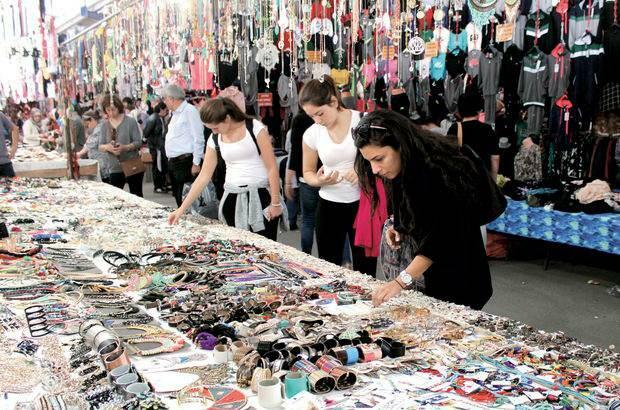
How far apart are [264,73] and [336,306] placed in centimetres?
606

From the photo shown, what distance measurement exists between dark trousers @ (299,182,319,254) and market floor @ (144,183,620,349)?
1292 millimetres

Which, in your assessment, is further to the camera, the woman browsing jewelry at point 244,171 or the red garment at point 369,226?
the woman browsing jewelry at point 244,171

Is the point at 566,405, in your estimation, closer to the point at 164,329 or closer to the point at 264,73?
the point at 164,329

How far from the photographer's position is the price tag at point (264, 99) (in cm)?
776

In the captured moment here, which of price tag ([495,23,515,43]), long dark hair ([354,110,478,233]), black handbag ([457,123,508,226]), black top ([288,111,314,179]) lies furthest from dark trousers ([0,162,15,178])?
black handbag ([457,123,508,226])

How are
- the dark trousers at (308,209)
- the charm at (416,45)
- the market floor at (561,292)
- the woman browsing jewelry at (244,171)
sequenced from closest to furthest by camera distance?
the woman browsing jewelry at (244,171), the market floor at (561,292), the dark trousers at (308,209), the charm at (416,45)

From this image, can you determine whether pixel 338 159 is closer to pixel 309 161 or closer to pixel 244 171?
pixel 309 161

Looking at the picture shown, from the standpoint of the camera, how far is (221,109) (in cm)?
328

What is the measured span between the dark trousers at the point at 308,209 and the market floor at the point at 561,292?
1.29m

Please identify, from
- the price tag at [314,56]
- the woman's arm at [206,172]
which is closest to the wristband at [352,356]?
the woman's arm at [206,172]

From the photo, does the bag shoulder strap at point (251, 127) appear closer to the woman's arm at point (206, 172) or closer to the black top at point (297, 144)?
the woman's arm at point (206, 172)

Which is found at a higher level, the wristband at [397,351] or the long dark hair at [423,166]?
the long dark hair at [423,166]

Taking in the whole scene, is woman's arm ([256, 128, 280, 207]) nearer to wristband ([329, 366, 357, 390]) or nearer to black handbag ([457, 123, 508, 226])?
black handbag ([457, 123, 508, 226])

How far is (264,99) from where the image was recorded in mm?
7785
